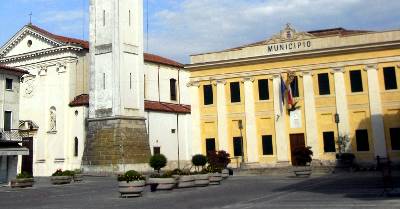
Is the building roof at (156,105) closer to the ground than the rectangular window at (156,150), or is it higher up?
higher up

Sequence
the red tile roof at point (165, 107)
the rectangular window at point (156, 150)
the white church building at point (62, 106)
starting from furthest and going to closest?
1. the red tile roof at point (165, 107)
2. the rectangular window at point (156, 150)
3. the white church building at point (62, 106)

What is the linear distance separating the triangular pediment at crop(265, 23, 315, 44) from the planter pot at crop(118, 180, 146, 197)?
2574 centimetres

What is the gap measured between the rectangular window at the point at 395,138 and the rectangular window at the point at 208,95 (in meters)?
16.5

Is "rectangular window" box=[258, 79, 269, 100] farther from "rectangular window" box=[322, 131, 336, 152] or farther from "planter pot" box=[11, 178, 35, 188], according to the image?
"planter pot" box=[11, 178, 35, 188]

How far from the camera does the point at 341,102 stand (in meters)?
39.4

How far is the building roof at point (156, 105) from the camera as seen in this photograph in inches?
1762

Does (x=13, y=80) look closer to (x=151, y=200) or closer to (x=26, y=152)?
(x=26, y=152)

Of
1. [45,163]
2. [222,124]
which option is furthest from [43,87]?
[222,124]

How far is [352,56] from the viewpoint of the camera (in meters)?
39.3

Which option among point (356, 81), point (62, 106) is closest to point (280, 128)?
point (356, 81)

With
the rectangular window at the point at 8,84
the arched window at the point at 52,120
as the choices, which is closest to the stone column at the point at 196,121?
the arched window at the point at 52,120

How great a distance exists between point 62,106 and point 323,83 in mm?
25797

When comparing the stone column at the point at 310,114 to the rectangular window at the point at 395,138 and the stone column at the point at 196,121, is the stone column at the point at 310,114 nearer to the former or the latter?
the rectangular window at the point at 395,138

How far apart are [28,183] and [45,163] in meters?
17.2
